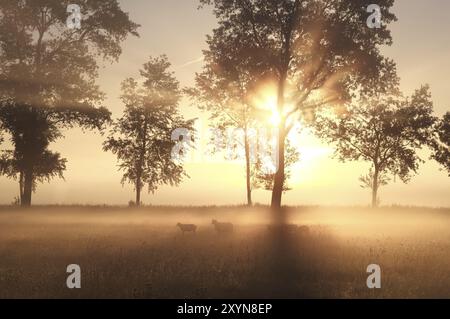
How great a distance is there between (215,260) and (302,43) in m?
17.4

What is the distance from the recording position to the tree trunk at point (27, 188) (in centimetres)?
3625

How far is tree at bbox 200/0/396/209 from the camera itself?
28938mm

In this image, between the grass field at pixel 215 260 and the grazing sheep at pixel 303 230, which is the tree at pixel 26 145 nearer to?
the grass field at pixel 215 260

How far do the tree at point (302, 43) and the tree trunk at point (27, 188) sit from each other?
16.9 m

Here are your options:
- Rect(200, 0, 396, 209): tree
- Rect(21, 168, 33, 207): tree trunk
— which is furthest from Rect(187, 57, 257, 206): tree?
Rect(21, 168, 33, 207): tree trunk

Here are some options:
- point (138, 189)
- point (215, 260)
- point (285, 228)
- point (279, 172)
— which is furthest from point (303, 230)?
point (138, 189)

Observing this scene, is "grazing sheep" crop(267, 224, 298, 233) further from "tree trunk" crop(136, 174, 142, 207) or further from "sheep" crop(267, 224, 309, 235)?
"tree trunk" crop(136, 174, 142, 207)

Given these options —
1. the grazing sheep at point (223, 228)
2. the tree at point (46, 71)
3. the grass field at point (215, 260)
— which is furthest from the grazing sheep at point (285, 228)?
the tree at point (46, 71)

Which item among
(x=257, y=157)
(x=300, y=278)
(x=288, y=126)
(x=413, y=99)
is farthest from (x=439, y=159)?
(x=300, y=278)

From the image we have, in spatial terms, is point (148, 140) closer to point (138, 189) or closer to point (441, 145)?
point (138, 189)

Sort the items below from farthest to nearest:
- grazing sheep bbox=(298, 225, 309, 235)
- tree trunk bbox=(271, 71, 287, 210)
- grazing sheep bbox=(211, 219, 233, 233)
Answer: tree trunk bbox=(271, 71, 287, 210) < grazing sheep bbox=(211, 219, 233, 233) < grazing sheep bbox=(298, 225, 309, 235)

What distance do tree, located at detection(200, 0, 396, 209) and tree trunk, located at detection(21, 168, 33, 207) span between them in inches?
666

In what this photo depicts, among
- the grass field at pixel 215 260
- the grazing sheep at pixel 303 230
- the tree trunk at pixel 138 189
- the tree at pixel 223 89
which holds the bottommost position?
the grass field at pixel 215 260
